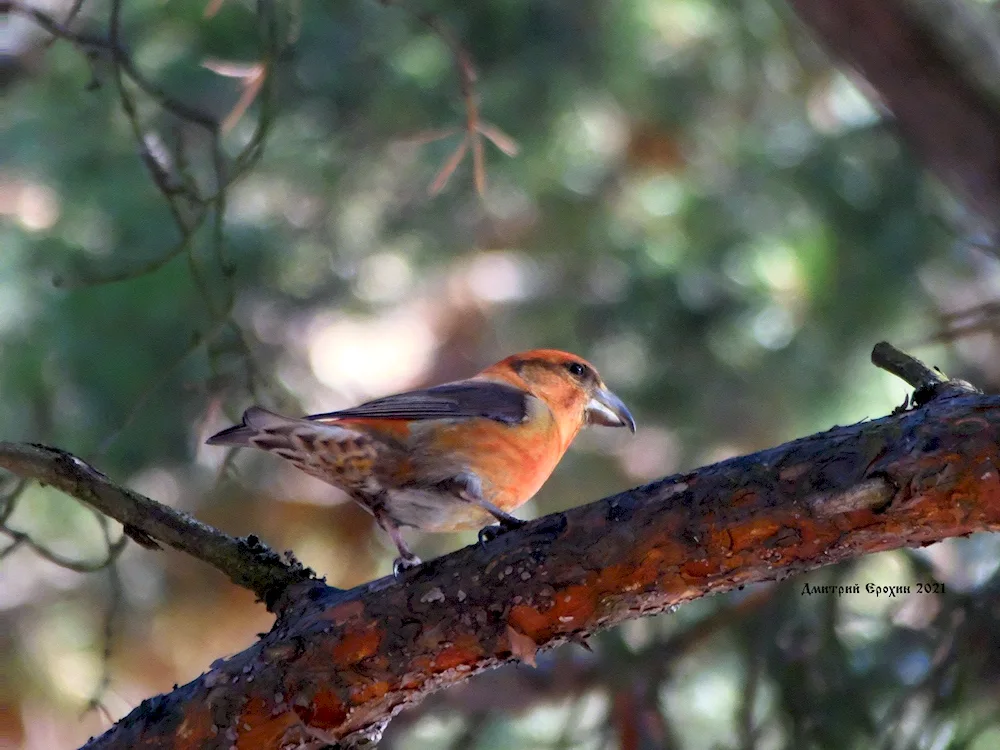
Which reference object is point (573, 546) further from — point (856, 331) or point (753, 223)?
point (753, 223)

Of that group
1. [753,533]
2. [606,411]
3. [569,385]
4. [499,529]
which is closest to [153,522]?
[499,529]

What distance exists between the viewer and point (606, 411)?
4.87 meters

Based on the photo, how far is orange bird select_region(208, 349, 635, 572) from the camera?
11.7 feet

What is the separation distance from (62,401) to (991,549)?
4935 millimetres

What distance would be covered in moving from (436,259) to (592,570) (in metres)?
5.50

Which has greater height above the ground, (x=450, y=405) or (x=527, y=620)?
(x=450, y=405)

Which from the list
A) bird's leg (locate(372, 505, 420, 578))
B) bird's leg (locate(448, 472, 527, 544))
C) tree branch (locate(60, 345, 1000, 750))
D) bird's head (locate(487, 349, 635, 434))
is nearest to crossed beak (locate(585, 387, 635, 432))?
bird's head (locate(487, 349, 635, 434))

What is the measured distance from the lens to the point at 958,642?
378cm

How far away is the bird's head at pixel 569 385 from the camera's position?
4.68 m

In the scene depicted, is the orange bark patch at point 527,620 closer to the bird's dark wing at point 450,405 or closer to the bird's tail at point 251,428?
the bird's tail at point 251,428

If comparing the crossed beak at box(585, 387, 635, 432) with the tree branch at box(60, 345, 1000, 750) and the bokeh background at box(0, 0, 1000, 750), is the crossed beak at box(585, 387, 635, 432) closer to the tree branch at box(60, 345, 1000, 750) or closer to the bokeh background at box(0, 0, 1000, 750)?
the bokeh background at box(0, 0, 1000, 750)

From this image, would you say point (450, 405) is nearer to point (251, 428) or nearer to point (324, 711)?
point (251, 428)

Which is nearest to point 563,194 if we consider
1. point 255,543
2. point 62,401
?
point 62,401

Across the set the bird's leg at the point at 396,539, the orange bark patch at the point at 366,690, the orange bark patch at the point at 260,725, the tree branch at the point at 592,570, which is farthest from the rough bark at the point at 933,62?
the orange bark patch at the point at 260,725
